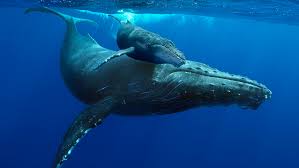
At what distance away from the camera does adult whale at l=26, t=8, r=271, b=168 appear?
6535 mm

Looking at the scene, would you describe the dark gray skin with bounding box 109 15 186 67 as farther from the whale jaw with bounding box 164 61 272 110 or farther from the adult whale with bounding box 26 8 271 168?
the whale jaw with bounding box 164 61 272 110

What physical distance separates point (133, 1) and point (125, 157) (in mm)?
23195

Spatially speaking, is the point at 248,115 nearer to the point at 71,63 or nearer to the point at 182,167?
the point at 182,167

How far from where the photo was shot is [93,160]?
4053 centimetres

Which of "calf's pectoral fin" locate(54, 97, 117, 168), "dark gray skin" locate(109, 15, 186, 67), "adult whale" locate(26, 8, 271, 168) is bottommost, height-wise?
"calf's pectoral fin" locate(54, 97, 117, 168)

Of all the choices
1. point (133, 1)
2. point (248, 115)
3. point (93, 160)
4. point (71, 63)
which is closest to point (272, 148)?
point (248, 115)

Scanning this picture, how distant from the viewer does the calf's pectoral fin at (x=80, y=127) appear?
677 centimetres

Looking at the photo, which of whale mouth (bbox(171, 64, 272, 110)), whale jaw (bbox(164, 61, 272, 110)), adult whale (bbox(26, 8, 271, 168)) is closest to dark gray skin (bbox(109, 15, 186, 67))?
adult whale (bbox(26, 8, 271, 168))

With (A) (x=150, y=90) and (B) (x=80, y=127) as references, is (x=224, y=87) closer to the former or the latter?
(A) (x=150, y=90)

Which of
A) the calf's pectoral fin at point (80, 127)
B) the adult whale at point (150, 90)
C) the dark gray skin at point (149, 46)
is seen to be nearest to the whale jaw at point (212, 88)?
the adult whale at point (150, 90)

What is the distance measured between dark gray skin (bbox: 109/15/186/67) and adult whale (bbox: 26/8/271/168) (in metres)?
0.36

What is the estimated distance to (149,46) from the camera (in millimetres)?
6605

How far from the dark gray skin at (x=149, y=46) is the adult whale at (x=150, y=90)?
36 centimetres

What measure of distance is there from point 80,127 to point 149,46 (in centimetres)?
184
